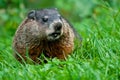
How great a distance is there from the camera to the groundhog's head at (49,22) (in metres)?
5.34

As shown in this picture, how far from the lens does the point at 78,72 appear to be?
4.36 metres

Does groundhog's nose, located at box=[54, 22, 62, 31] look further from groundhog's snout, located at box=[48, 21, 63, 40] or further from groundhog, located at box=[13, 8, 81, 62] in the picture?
groundhog, located at box=[13, 8, 81, 62]

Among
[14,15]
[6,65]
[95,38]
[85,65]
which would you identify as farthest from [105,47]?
[14,15]

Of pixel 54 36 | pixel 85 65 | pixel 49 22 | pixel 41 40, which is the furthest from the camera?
pixel 41 40

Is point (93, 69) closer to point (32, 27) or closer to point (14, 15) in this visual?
point (32, 27)

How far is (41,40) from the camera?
5660mm

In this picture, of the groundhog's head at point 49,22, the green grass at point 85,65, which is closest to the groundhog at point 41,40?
the groundhog's head at point 49,22

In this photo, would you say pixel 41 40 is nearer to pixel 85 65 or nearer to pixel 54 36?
pixel 54 36

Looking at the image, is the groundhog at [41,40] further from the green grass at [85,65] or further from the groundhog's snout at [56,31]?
the green grass at [85,65]

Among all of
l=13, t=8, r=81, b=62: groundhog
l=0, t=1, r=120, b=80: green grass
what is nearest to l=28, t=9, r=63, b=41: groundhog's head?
l=13, t=8, r=81, b=62: groundhog

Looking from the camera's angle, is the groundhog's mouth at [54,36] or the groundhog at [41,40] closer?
the groundhog's mouth at [54,36]

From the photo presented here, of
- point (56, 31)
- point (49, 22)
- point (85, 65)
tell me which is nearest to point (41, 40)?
point (49, 22)

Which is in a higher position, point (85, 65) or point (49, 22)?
point (49, 22)

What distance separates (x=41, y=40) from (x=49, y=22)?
0.86 ft
